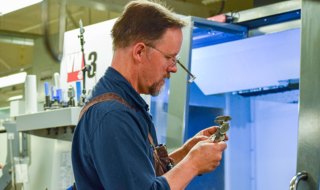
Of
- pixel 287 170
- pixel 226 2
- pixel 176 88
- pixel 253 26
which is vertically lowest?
pixel 287 170

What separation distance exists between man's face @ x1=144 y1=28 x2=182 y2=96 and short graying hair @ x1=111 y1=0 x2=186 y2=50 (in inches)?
0.8

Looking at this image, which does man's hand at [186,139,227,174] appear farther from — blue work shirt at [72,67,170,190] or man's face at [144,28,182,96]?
man's face at [144,28,182,96]

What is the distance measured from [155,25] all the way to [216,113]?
116 centimetres

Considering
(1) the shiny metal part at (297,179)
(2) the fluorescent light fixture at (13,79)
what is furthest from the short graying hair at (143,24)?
(2) the fluorescent light fixture at (13,79)

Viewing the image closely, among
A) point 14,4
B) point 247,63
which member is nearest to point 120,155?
point 247,63

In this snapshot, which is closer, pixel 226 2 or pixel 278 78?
pixel 278 78

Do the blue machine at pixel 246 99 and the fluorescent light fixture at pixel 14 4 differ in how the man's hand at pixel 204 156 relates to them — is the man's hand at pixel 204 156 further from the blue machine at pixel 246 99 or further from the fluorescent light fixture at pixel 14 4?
the fluorescent light fixture at pixel 14 4

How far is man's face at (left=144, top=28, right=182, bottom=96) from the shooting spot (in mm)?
997

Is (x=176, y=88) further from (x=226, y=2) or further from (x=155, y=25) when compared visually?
(x=226, y=2)

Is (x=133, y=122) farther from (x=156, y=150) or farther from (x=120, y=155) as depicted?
(x=156, y=150)

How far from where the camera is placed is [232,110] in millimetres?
2066

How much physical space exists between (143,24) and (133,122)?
30 centimetres

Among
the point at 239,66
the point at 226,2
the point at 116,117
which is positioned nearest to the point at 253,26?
the point at 239,66

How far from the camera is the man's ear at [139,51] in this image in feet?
3.18
